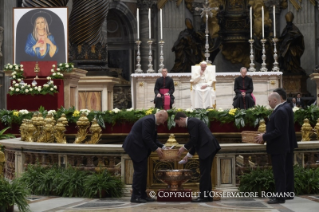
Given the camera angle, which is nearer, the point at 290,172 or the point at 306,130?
the point at 290,172

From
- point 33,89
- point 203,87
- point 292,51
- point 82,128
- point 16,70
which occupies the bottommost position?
point 82,128

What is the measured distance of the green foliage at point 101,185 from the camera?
9586mm

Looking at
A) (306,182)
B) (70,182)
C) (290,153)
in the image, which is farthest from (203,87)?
(290,153)

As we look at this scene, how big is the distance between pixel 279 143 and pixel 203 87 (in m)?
8.63

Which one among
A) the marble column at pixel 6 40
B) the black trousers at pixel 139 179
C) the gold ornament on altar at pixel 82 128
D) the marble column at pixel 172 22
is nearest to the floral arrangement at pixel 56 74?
the gold ornament on altar at pixel 82 128

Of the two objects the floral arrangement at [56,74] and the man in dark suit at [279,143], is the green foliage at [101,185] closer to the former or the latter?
the man in dark suit at [279,143]

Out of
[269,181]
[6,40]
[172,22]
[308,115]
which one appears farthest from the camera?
[172,22]

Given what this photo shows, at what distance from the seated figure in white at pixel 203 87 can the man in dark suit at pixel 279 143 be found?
8.41m

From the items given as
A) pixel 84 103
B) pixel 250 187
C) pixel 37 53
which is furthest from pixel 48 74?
pixel 250 187

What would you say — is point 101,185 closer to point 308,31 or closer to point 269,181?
point 269,181

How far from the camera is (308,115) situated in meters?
11.8

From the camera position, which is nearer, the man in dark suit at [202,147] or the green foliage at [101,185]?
the man in dark suit at [202,147]

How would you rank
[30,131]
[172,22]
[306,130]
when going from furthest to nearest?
1. [172,22]
2. [30,131]
3. [306,130]

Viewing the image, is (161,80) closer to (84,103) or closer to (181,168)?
(84,103)
